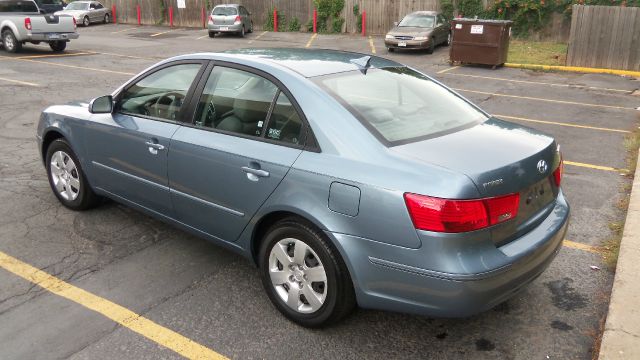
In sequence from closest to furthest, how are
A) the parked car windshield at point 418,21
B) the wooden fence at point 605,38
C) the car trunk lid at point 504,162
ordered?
the car trunk lid at point 504,162
the wooden fence at point 605,38
the parked car windshield at point 418,21

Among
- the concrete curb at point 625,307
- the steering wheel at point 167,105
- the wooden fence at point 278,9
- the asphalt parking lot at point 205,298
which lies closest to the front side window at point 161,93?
the steering wheel at point 167,105

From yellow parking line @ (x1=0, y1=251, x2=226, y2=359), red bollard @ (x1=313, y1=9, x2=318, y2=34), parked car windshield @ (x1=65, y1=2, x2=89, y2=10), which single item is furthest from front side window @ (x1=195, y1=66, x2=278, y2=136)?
parked car windshield @ (x1=65, y1=2, x2=89, y2=10)

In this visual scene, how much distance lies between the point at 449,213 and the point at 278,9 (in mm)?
28732

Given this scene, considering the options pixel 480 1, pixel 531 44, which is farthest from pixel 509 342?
pixel 480 1

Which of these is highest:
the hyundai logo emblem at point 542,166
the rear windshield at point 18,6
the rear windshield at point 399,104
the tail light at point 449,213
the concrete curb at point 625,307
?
the rear windshield at point 18,6

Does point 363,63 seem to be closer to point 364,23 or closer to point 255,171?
point 255,171

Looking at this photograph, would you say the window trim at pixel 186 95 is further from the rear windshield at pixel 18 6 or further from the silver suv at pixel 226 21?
the silver suv at pixel 226 21

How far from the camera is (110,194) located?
15.3 feet

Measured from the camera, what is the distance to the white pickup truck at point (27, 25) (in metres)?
17.2

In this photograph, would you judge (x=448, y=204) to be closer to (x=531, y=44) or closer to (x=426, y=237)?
(x=426, y=237)

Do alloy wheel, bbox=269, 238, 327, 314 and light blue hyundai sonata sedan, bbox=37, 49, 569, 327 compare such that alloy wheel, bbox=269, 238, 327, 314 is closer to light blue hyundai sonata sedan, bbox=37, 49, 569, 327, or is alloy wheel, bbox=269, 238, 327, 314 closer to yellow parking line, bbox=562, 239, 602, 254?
light blue hyundai sonata sedan, bbox=37, 49, 569, 327

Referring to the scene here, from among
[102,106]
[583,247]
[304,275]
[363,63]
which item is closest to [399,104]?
[363,63]

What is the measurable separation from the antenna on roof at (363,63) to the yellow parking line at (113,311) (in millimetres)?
2063

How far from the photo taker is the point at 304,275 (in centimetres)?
329
